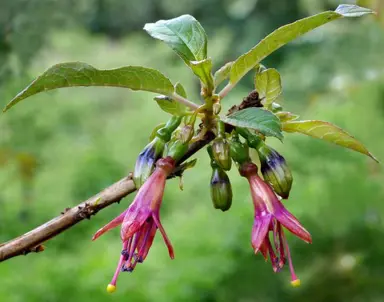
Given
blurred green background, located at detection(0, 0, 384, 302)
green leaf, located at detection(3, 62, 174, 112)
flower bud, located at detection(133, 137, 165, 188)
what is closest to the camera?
green leaf, located at detection(3, 62, 174, 112)

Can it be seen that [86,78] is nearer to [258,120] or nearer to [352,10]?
[258,120]

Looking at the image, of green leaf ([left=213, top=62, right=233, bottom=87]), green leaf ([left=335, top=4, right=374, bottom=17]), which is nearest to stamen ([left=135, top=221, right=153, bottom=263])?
green leaf ([left=213, top=62, right=233, bottom=87])

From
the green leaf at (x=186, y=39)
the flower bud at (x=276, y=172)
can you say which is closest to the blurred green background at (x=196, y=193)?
the green leaf at (x=186, y=39)

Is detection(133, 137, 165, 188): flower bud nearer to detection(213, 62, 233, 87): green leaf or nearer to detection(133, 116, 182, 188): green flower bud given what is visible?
detection(133, 116, 182, 188): green flower bud

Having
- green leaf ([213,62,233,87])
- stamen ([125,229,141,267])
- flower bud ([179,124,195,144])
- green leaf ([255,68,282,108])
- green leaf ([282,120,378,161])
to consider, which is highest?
green leaf ([213,62,233,87])


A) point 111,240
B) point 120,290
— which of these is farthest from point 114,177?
point 120,290

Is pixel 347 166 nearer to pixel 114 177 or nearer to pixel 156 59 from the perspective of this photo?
pixel 114 177

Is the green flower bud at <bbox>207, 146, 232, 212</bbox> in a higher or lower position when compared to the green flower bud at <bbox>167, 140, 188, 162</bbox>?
lower
